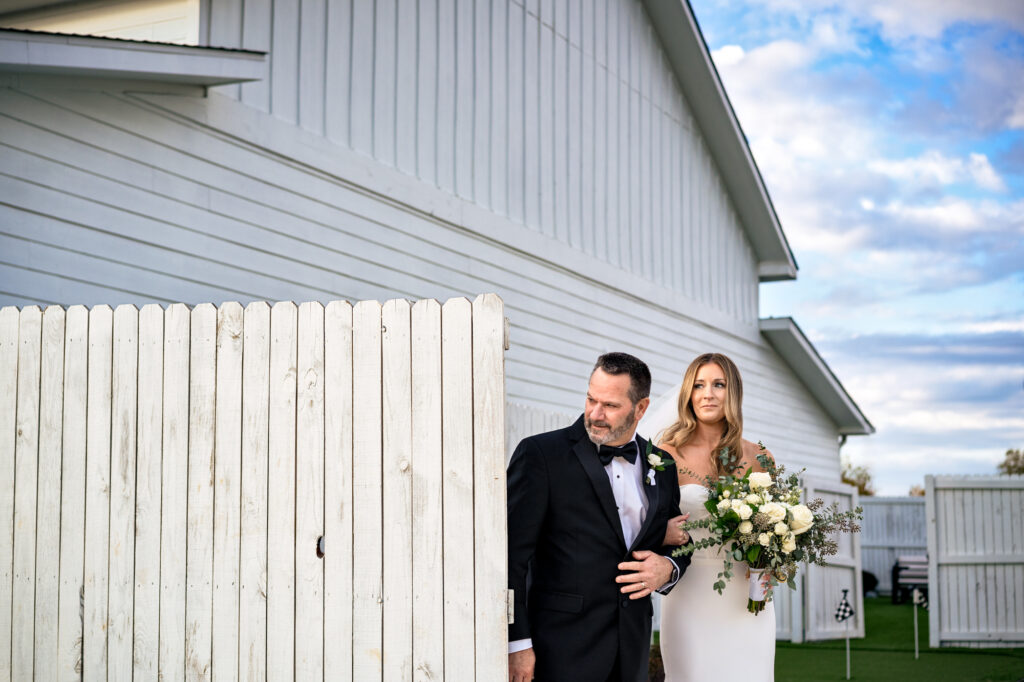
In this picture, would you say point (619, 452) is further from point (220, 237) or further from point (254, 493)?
point (220, 237)

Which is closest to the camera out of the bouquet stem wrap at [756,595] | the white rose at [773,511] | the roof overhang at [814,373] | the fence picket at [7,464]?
the fence picket at [7,464]

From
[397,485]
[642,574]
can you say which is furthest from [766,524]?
[397,485]

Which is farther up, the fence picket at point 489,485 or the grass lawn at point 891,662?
the fence picket at point 489,485

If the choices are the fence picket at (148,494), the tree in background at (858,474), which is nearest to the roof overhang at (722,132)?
the fence picket at (148,494)

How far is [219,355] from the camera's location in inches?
180

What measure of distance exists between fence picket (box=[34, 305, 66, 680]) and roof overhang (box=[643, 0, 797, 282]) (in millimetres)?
11725

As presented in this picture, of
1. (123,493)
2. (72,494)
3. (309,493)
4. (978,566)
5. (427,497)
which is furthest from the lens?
(978,566)

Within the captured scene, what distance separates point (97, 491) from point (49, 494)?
255 millimetres

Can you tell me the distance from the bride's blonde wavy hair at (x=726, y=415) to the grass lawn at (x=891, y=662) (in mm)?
5417

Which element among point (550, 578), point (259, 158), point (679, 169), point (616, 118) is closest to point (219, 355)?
point (550, 578)

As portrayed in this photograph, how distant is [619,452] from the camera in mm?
4457

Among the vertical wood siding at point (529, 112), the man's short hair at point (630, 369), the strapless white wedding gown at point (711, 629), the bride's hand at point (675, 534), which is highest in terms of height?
the vertical wood siding at point (529, 112)

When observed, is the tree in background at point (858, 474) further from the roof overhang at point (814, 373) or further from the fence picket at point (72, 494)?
the fence picket at point (72, 494)

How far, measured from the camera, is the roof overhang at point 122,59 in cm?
645
